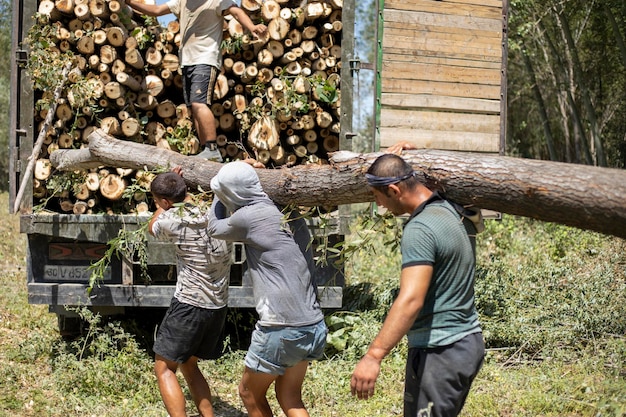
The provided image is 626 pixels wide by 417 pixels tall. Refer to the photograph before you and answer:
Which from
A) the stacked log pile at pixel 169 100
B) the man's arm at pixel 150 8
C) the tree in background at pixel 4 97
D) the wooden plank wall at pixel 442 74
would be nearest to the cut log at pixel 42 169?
the stacked log pile at pixel 169 100

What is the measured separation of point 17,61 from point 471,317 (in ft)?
14.9

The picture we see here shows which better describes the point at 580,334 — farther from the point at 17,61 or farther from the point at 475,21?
the point at 17,61

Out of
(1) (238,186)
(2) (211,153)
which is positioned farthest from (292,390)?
Answer: (2) (211,153)

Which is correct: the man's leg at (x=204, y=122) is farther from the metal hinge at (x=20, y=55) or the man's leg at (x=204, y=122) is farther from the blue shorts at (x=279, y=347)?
the blue shorts at (x=279, y=347)

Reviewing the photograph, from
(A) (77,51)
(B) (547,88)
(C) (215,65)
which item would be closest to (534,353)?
(C) (215,65)

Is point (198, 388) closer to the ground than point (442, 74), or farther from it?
closer to the ground

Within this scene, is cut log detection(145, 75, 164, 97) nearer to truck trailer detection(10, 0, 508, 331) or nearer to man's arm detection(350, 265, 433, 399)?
truck trailer detection(10, 0, 508, 331)

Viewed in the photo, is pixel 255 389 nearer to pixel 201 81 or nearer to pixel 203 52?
pixel 201 81

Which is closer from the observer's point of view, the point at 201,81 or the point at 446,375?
the point at 446,375

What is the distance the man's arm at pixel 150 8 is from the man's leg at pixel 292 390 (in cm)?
383

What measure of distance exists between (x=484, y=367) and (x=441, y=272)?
2.70 meters

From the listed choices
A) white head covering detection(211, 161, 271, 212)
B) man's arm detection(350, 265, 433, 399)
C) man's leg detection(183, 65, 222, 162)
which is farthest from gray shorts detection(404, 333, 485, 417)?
man's leg detection(183, 65, 222, 162)

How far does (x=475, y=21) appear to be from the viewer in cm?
778

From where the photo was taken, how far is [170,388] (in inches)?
197
